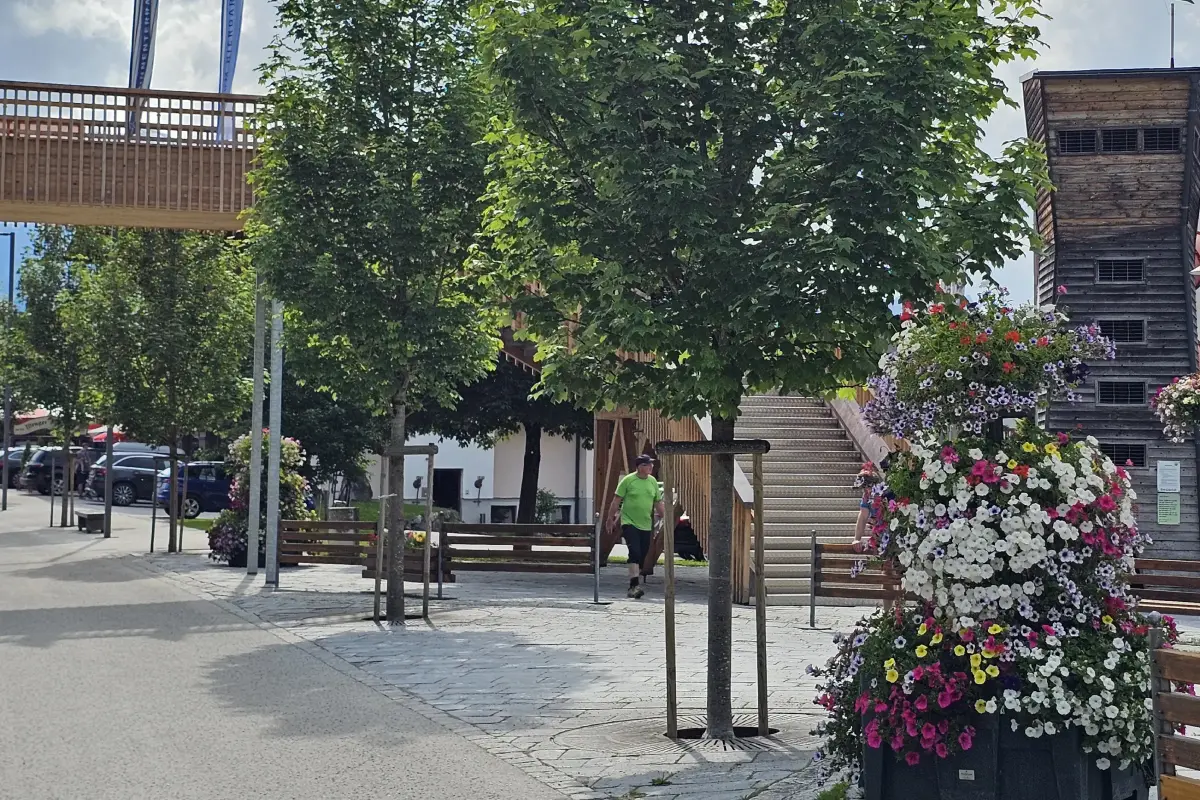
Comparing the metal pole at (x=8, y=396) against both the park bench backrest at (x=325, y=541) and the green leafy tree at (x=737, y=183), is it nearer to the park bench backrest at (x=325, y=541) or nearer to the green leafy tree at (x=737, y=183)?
the park bench backrest at (x=325, y=541)

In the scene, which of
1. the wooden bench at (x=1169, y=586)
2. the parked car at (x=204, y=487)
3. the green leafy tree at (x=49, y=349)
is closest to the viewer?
the wooden bench at (x=1169, y=586)

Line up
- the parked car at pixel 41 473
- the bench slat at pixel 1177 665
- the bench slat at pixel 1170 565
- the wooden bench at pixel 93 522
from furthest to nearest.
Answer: the parked car at pixel 41 473, the wooden bench at pixel 93 522, the bench slat at pixel 1170 565, the bench slat at pixel 1177 665

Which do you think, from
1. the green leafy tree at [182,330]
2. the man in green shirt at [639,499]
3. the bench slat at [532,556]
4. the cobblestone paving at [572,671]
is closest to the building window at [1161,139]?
the cobblestone paving at [572,671]

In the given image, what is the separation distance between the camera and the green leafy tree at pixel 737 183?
8641mm

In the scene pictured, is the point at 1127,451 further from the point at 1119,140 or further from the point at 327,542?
the point at 327,542

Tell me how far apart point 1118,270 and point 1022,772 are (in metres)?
20.6

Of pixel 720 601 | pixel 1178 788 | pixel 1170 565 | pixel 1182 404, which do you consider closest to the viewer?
pixel 1178 788

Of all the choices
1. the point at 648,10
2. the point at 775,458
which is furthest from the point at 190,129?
the point at 648,10

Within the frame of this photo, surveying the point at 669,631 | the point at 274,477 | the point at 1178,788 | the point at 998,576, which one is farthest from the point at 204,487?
the point at 1178,788

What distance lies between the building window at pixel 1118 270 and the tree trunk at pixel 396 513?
45.0 feet

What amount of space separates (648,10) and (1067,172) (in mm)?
17918

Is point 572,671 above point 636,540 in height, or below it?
below

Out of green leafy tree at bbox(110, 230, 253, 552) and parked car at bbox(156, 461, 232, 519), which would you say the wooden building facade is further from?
parked car at bbox(156, 461, 232, 519)

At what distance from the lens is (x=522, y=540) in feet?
63.5
